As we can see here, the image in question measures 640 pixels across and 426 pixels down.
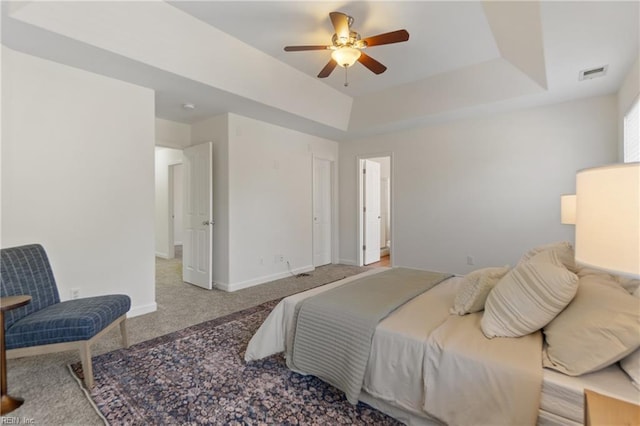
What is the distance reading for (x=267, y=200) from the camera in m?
4.63

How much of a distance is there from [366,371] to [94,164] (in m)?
3.09

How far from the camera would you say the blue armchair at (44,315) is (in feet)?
6.04

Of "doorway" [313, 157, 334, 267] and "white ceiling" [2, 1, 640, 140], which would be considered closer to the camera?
"white ceiling" [2, 1, 640, 140]

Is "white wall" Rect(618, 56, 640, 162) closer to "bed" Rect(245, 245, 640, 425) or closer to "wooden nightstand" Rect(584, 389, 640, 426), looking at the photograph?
"bed" Rect(245, 245, 640, 425)

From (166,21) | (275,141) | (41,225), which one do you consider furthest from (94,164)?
(275,141)

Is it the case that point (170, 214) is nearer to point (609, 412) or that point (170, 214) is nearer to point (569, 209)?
point (569, 209)

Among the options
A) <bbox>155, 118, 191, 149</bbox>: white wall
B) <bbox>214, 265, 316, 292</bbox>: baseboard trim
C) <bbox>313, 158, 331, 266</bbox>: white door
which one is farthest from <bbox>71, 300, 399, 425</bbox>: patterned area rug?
<bbox>313, 158, 331, 266</bbox>: white door

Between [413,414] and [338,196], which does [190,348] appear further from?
[338,196]

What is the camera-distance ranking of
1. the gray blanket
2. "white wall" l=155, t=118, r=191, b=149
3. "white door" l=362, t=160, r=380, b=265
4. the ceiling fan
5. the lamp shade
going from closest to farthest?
1. the lamp shade
2. the gray blanket
3. the ceiling fan
4. "white wall" l=155, t=118, r=191, b=149
5. "white door" l=362, t=160, r=380, b=265

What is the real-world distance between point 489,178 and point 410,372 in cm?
365

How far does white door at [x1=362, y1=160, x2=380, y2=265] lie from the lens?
5801 millimetres

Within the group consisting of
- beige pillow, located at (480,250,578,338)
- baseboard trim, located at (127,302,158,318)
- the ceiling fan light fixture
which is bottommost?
baseboard trim, located at (127,302,158,318)

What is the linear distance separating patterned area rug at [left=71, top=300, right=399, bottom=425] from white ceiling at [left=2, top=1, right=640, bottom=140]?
2.47 m

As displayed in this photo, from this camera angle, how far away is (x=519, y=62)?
3158mm
